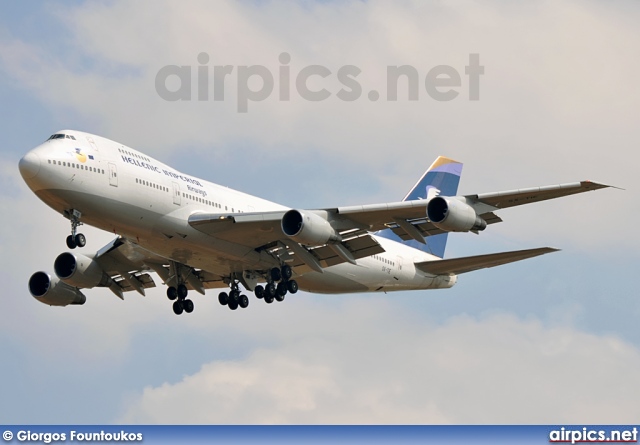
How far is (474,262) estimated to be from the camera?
52.5 m

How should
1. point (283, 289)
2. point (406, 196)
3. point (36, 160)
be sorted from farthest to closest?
point (406, 196) < point (283, 289) < point (36, 160)

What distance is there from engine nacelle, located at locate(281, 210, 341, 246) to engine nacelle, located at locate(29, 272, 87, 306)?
14.5m

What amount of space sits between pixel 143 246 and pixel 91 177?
4643 millimetres

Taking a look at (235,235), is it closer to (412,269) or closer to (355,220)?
(355,220)

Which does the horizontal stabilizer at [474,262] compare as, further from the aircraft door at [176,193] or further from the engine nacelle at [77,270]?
the engine nacelle at [77,270]

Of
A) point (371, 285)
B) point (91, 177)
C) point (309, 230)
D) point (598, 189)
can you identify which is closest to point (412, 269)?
point (371, 285)

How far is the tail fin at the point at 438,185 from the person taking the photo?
198 feet

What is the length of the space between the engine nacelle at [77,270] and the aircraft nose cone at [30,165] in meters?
10.8

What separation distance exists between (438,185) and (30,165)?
2593 centimetres

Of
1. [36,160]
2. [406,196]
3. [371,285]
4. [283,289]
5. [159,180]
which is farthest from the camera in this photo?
[406,196]

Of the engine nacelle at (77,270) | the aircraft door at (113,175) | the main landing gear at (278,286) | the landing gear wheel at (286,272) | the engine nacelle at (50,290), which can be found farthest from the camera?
the engine nacelle at (50,290)

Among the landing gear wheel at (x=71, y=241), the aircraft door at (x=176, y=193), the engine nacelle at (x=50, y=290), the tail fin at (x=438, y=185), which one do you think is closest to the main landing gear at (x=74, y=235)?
the landing gear wheel at (x=71, y=241)

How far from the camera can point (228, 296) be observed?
52438 millimetres

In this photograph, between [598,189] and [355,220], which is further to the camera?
[355,220]
